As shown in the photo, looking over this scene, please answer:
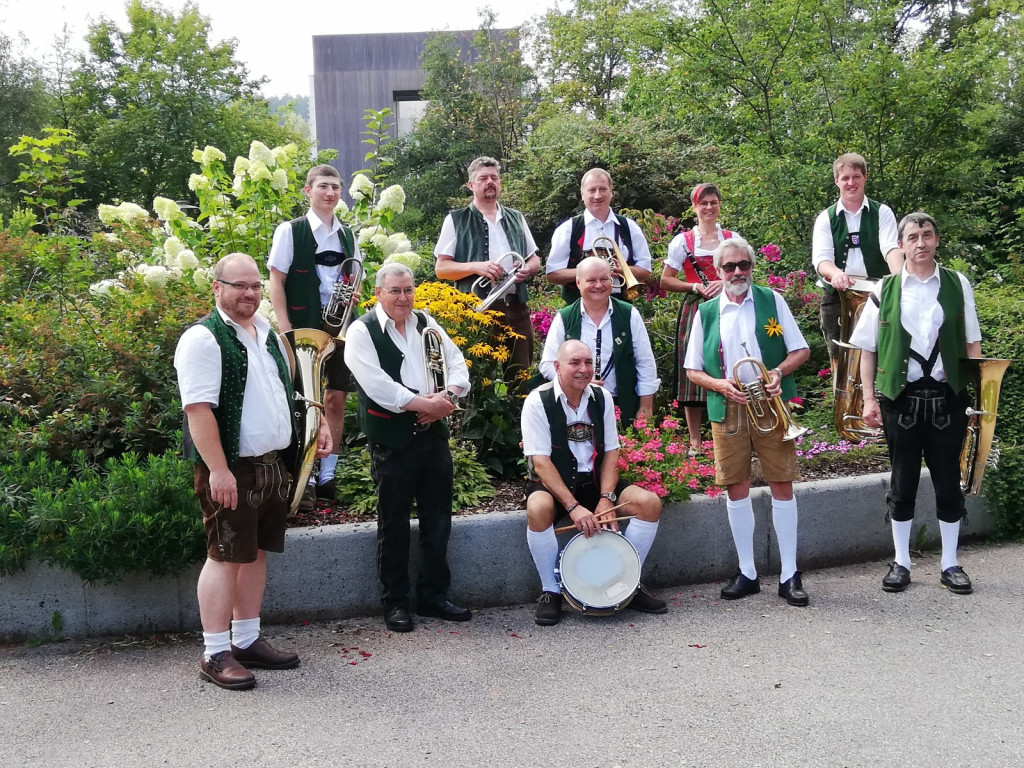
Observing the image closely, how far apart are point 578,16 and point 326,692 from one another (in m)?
25.3

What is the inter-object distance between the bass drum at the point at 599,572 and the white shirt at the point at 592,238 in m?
2.07

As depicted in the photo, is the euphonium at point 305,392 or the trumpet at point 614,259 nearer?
the euphonium at point 305,392

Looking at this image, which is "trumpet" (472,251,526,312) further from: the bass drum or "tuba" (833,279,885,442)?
"tuba" (833,279,885,442)

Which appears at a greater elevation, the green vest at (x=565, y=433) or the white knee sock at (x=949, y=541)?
the green vest at (x=565, y=433)

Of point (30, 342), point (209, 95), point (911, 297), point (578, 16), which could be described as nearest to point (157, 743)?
point (30, 342)

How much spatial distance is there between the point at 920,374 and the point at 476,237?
9.33 feet

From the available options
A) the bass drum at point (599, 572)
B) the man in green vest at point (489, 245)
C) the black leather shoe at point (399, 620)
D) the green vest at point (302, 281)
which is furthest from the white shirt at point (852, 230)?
the black leather shoe at point (399, 620)

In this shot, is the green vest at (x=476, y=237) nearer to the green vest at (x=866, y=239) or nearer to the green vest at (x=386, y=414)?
the green vest at (x=386, y=414)

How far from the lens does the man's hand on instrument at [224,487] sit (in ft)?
13.2

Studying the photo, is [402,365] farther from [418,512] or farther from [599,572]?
[599,572]

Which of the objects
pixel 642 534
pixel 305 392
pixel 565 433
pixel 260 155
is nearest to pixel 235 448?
pixel 305 392

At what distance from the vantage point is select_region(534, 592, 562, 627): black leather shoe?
4934 mm

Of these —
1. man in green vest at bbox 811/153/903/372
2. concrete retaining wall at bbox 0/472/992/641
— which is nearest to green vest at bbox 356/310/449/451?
concrete retaining wall at bbox 0/472/992/641

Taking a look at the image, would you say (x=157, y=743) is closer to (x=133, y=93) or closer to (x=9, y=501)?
(x=9, y=501)
